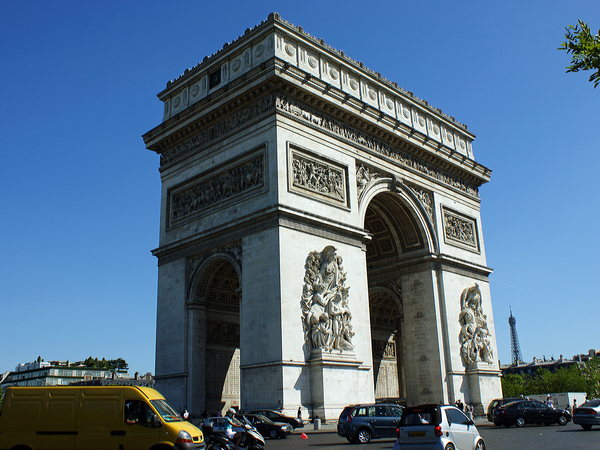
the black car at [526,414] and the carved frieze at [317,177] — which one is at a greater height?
the carved frieze at [317,177]

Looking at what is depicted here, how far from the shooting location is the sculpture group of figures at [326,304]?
23234 millimetres

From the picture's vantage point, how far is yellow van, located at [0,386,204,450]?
11.3 metres

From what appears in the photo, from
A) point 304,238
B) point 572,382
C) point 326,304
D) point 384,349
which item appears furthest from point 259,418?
point 572,382

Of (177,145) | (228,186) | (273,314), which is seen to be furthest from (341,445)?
(177,145)

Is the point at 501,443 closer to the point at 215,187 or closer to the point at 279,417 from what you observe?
the point at 279,417

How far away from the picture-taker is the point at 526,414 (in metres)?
24.5

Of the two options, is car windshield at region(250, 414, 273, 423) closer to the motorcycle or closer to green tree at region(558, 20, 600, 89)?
the motorcycle

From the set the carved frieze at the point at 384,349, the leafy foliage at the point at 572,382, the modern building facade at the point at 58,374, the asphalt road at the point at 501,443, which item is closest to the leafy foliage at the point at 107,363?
the modern building facade at the point at 58,374

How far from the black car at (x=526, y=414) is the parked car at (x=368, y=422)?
713 centimetres

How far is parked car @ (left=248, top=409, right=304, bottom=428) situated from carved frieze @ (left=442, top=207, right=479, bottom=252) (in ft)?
51.0

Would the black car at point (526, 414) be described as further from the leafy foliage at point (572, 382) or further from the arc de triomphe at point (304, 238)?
the leafy foliage at point (572, 382)

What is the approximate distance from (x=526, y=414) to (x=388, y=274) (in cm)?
1085

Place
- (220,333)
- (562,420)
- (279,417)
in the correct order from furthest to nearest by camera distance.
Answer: (220,333), (562,420), (279,417)

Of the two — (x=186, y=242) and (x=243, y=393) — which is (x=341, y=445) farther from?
(x=186, y=242)
